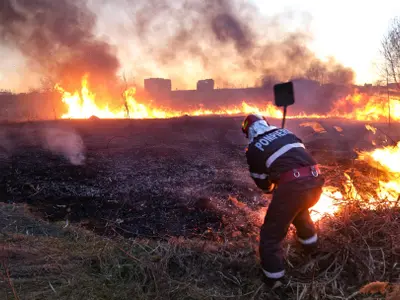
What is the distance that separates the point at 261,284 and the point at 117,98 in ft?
71.2

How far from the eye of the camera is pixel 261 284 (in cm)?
302

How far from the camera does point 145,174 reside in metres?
8.89

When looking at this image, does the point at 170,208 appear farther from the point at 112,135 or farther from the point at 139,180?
the point at 112,135

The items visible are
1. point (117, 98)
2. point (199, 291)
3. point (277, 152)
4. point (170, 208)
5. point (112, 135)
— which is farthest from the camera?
point (117, 98)

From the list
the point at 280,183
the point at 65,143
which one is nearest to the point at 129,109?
the point at 65,143

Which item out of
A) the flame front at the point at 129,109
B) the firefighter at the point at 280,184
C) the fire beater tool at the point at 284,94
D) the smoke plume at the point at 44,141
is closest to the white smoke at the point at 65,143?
the smoke plume at the point at 44,141

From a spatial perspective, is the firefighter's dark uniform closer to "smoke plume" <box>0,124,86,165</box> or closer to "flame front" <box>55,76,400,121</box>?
"smoke plume" <box>0,124,86,165</box>

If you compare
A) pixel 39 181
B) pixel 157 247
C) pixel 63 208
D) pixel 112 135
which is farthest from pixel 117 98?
pixel 157 247

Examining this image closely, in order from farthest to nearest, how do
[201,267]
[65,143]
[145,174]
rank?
[65,143], [145,174], [201,267]

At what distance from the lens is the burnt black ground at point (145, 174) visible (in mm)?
6285

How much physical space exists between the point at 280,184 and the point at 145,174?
20.6ft

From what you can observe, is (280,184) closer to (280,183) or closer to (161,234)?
(280,183)

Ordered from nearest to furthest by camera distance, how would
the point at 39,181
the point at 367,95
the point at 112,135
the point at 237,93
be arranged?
1. the point at 39,181
2. the point at 112,135
3. the point at 367,95
4. the point at 237,93

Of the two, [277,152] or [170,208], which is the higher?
[277,152]
